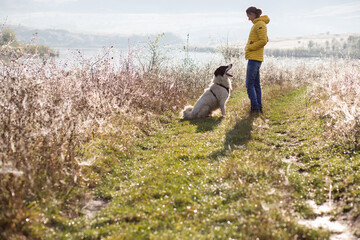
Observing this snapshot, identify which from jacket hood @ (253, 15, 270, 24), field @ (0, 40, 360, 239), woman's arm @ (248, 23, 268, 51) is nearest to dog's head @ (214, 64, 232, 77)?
woman's arm @ (248, 23, 268, 51)

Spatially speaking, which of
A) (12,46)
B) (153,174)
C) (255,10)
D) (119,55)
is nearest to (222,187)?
(153,174)

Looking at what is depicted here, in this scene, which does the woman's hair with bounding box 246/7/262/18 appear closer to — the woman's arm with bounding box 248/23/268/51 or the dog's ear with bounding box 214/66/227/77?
the woman's arm with bounding box 248/23/268/51

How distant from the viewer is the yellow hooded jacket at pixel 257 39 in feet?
28.1

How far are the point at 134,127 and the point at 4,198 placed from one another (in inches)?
189

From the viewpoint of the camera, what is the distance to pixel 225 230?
3.36 m

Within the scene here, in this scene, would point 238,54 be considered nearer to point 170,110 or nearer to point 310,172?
point 170,110

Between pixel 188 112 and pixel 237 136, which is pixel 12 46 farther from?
pixel 188 112

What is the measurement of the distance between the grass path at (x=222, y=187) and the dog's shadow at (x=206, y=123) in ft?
3.16

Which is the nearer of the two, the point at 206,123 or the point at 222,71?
the point at 206,123

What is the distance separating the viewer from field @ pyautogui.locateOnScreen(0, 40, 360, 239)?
339 cm

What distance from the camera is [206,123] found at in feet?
29.9

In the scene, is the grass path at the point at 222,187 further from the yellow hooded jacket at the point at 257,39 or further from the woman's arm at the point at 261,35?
the woman's arm at the point at 261,35

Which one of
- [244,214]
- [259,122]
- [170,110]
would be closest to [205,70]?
[170,110]

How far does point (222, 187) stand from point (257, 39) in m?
5.94
